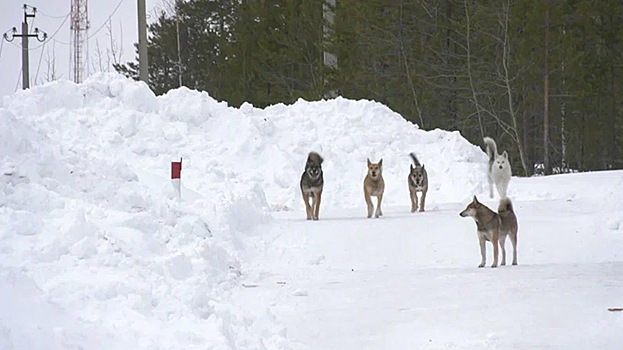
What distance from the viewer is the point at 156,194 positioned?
39.3 ft

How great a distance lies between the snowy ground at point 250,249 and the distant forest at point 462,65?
9617 mm

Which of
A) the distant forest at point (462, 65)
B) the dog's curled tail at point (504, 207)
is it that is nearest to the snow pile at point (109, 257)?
the dog's curled tail at point (504, 207)

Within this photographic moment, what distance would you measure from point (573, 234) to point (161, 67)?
110 ft

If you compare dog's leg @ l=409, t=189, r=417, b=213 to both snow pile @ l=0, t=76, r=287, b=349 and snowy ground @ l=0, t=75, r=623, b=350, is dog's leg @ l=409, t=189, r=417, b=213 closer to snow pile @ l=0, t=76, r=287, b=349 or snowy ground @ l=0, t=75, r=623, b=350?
snowy ground @ l=0, t=75, r=623, b=350

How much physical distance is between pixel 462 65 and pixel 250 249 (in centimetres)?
2029

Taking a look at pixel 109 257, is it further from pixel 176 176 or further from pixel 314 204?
pixel 314 204

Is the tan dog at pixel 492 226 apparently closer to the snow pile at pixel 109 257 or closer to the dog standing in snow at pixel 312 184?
the snow pile at pixel 109 257

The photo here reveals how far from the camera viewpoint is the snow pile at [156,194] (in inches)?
229

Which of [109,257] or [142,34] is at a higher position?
[142,34]

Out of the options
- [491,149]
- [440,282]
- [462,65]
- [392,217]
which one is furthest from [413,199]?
[462,65]

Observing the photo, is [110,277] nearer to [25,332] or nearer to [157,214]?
[25,332]

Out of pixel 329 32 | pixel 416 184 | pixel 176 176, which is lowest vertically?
pixel 416 184

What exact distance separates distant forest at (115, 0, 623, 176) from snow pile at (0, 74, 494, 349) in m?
8.38

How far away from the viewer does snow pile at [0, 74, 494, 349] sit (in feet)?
19.1
